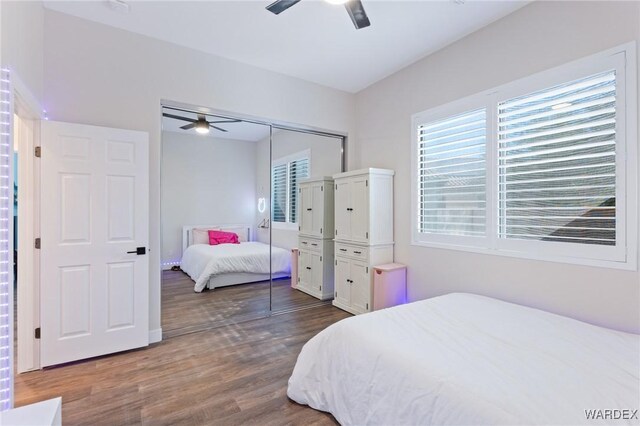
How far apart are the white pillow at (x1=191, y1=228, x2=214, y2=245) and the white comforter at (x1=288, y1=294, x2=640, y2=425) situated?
2.89 metres

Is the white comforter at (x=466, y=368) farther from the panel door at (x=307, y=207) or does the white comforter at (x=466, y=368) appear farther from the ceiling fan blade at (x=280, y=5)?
the panel door at (x=307, y=207)

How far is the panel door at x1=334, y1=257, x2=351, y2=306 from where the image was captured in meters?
3.96

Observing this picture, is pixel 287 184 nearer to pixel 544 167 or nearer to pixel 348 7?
pixel 348 7

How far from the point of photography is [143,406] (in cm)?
203

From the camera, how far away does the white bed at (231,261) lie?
4.31 meters

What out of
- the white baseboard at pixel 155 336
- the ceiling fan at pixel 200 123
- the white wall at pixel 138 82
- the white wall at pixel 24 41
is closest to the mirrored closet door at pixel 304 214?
the white wall at pixel 138 82

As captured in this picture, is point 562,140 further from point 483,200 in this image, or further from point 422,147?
point 422,147

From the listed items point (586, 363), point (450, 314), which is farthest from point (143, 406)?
point (586, 363)

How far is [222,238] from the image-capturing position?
4547 millimetres

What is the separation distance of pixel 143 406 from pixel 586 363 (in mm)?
2668

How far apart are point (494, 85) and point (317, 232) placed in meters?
2.80

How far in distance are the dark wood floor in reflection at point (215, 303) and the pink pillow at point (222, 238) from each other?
0.63 m

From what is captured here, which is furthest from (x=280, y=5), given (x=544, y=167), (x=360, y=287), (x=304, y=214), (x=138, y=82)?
(x=360, y=287)

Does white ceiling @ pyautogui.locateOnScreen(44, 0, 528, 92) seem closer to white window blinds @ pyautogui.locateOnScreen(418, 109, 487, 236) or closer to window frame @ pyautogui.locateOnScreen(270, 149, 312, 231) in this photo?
white window blinds @ pyautogui.locateOnScreen(418, 109, 487, 236)
